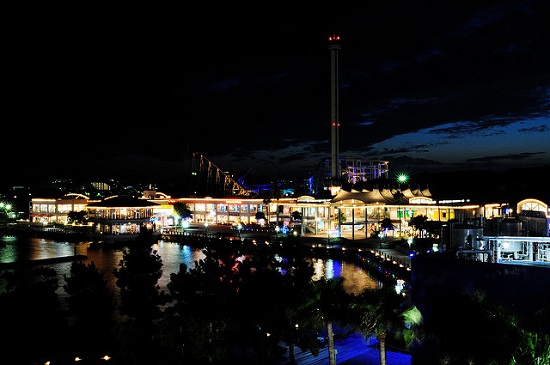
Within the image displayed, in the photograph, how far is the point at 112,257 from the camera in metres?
39.1

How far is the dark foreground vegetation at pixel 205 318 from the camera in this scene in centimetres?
1059

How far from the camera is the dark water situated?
29.0 meters

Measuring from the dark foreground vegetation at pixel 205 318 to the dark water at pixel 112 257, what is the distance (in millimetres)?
11135

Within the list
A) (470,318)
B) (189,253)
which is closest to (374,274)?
(189,253)

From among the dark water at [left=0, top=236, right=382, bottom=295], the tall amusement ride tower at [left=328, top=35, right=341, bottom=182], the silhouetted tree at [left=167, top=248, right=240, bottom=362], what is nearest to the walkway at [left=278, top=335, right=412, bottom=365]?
the silhouetted tree at [left=167, top=248, right=240, bottom=362]

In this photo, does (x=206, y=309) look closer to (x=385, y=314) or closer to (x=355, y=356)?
(x=355, y=356)

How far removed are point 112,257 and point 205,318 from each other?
27937 millimetres

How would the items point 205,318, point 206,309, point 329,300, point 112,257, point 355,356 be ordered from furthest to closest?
point 112,257 → point 206,309 → point 205,318 → point 355,356 → point 329,300

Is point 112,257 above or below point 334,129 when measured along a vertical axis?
below

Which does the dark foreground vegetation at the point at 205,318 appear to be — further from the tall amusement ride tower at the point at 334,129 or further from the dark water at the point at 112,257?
the tall amusement ride tower at the point at 334,129

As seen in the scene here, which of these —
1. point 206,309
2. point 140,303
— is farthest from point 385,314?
point 140,303

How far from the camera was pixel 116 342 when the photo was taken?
45.4 feet

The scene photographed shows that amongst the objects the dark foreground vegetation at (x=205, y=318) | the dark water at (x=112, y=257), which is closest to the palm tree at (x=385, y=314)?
the dark foreground vegetation at (x=205, y=318)

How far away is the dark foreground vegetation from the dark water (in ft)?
36.5
